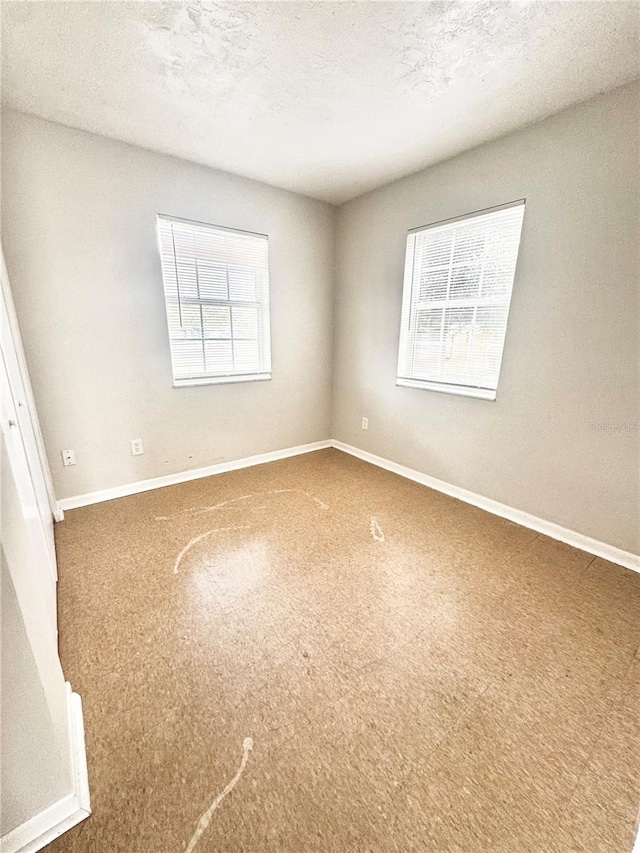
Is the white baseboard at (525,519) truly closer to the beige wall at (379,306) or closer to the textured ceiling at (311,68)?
the beige wall at (379,306)

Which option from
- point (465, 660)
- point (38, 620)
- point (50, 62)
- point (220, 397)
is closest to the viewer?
point (38, 620)

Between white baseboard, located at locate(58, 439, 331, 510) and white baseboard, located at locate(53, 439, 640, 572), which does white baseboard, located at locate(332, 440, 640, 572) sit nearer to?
white baseboard, located at locate(53, 439, 640, 572)

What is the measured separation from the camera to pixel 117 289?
230cm

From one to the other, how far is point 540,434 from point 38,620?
2.54m

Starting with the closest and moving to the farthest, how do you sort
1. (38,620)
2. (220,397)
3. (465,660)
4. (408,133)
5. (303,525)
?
1. (38,620)
2. (465,660)
3. (408,133)
4. (303,525)
5. (220,397)

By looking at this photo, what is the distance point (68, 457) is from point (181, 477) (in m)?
0.81

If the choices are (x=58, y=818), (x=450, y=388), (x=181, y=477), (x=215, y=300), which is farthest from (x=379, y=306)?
(x=58, y=818)

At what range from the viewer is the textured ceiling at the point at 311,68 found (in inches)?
50.1

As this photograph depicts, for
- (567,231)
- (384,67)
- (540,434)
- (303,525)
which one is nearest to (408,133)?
(384,67)

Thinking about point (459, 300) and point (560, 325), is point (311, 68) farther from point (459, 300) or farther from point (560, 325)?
point (560, 325)

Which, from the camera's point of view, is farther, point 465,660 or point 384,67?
point 384,67

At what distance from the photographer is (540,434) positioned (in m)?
2.12

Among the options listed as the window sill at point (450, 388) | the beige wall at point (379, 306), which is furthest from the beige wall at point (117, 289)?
the window sill at point (450, 388)

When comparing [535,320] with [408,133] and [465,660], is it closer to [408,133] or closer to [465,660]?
[408,133]
